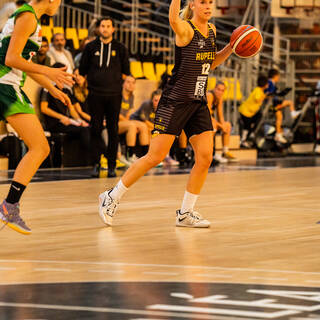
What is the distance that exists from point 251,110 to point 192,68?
11.6m

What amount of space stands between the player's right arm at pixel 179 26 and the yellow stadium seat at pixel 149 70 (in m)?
11.6

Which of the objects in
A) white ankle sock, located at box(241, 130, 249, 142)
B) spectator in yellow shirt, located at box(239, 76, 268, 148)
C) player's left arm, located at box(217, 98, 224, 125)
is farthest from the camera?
white ankle sock, located at box(241, 130, 249, 142)

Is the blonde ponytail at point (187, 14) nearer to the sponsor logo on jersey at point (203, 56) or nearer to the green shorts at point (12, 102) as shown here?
the sponsor logo on jersey at point (203, 56)

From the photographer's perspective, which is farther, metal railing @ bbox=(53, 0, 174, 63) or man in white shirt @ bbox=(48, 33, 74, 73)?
metal railing @ bbox=(53, 0, 174, 63)

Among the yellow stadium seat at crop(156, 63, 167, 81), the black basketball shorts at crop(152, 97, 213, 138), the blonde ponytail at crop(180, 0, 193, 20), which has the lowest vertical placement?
the yellow stadium seat at crop(156, 63, 167, 81)

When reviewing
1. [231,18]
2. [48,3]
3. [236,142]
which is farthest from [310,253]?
[231,18]

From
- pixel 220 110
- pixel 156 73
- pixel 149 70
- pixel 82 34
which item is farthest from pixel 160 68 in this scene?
pixel 220 110

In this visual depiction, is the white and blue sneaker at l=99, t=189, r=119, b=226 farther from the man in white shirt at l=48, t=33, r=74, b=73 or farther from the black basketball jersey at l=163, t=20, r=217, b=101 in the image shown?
the man in white shirt at l=48, t=33, r=74, b=73

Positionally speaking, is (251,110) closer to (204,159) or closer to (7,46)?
(204,159)

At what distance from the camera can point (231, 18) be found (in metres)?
26.2

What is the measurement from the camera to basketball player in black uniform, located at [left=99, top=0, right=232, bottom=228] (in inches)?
259

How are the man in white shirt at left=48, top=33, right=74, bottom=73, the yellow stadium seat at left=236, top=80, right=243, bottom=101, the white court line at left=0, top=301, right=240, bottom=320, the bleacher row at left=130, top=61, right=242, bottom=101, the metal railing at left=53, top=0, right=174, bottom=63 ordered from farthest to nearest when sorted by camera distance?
1. the metal railing at left=53, top=0, right=174, bottom=63
2. the yellow stadium seat at left=236, top=80, right=243, bottom=101
3. the bleacher row at left=130, top=61, right=242, bottom=101
4. the man in white shirt at left=48, top=33, right=74, bottom=73
5. the white court line at left=0, top=301, right=240, bottom=320

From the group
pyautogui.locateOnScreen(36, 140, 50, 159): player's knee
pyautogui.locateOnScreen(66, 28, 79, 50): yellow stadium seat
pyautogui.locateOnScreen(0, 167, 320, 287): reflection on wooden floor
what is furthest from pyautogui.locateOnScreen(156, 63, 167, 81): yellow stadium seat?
pyautogui.locateOnScreen(36, 140, 50, 159): player's knee

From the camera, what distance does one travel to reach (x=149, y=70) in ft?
60.6
